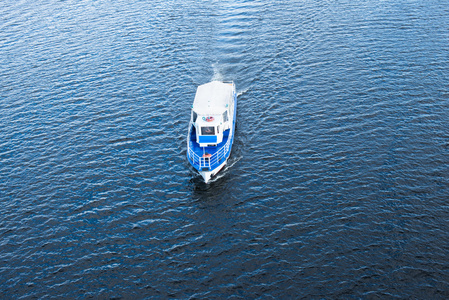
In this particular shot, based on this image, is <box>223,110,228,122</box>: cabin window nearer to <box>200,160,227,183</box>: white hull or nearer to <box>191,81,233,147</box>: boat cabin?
<box>191,81,233,147</box>: boat cabin

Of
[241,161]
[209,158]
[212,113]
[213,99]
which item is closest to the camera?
[209,158]

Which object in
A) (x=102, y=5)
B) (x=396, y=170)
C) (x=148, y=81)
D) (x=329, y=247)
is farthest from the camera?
(x=102, y=5)

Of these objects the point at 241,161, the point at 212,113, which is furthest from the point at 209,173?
the point at 212,113

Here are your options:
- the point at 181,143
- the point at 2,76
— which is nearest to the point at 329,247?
the point at 181,143

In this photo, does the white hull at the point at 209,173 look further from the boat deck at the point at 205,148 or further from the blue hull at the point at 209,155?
the boat deck at the point at 205,148

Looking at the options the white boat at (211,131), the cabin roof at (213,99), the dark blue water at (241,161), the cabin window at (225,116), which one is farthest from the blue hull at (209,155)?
the cabin roof at (213,99)

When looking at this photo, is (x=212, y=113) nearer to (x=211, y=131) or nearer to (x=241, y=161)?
(x=211, y=131)

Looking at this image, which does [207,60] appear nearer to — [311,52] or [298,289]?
[311,52]
